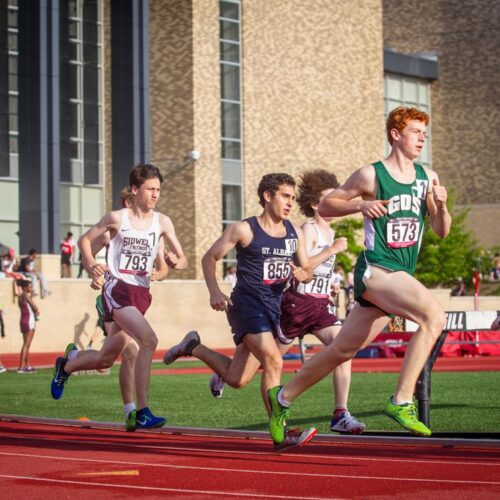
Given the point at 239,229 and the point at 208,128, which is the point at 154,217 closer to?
the point at 239,229

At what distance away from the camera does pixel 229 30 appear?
52.5 meters

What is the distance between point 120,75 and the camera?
146 feet

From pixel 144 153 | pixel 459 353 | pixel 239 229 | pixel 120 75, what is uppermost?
pixel 120 75

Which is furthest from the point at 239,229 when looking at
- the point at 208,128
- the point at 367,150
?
the point at 367,150

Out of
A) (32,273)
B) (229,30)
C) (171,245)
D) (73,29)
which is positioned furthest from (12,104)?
(171,245)

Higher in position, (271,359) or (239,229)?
(239,229)

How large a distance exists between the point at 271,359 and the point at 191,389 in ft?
30.1

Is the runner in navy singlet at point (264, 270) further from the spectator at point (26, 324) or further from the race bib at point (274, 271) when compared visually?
the spectator at point (26, 324)

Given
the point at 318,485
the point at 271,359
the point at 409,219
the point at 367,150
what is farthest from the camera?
the point at 367,150

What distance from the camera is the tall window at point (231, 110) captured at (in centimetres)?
5219

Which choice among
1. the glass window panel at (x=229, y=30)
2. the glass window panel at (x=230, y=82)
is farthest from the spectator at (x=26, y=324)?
the glass window panel at (x=229, y=30)

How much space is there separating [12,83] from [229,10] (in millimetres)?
9298

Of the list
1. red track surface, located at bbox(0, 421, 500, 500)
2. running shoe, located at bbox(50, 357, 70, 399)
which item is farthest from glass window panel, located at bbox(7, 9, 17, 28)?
red track surface, located at bbox(0, 421, 500, 500)

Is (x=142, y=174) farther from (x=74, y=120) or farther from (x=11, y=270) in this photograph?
(x=74, y=120)
